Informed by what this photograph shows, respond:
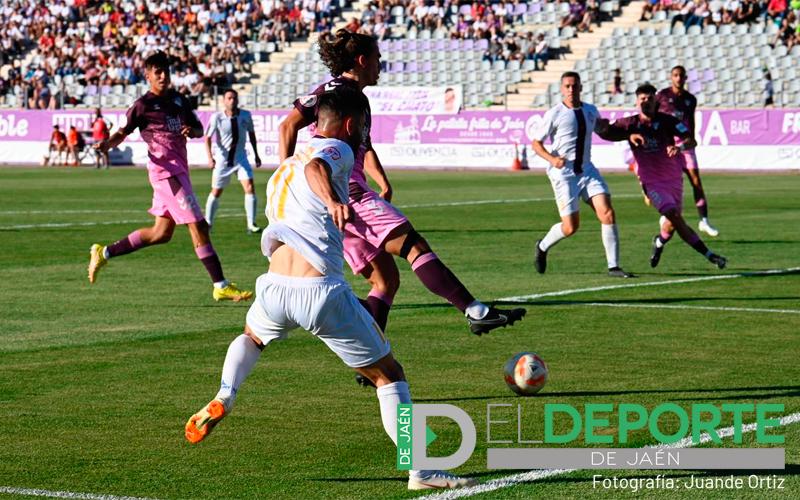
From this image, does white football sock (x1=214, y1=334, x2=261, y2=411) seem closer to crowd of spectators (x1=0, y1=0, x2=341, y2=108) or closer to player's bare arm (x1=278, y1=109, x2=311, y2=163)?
player's bare arm (x1=278, y1=109, x2=311, y2=163)

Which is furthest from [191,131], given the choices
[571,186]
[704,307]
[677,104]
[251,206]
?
[677,104]

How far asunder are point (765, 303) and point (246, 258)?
7448mm

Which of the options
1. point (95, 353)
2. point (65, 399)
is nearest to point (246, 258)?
point (95, 353)

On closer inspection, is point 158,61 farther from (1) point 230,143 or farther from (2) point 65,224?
(2) point 65,224

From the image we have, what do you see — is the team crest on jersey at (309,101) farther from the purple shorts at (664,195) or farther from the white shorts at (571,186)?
the purple shorts at (664,195)

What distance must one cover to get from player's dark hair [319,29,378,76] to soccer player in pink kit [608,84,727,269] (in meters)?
8.55

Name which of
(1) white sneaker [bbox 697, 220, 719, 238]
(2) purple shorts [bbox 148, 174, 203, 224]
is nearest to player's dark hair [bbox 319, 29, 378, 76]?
(2) purple shorts [bbox 148, 174, 203, 224]

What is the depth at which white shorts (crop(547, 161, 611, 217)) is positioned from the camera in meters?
16.8

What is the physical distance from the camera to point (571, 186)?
16.8 m

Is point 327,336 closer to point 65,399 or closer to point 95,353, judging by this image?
point 65,399

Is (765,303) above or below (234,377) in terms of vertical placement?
below

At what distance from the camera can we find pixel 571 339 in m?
11.6

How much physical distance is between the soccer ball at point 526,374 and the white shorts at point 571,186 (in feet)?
26.3

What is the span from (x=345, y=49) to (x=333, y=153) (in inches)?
118
